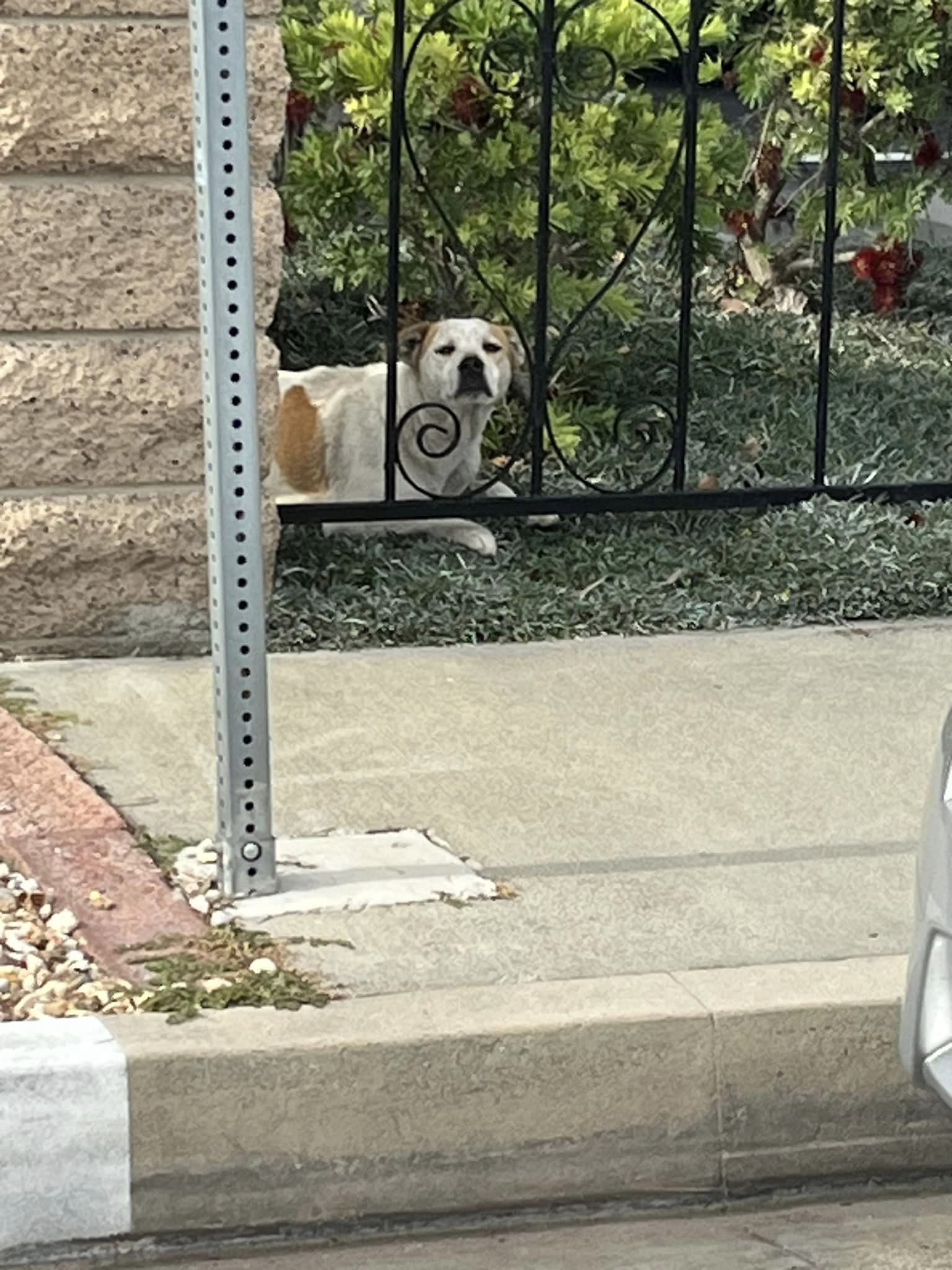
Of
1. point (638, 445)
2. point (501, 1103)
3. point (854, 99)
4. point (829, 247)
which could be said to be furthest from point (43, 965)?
point (854, 99)

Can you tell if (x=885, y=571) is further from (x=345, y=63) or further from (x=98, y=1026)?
(x=98, y=1026)

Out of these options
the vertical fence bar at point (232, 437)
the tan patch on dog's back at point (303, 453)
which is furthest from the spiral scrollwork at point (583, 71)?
the vertical fence bar at point (232, 437)

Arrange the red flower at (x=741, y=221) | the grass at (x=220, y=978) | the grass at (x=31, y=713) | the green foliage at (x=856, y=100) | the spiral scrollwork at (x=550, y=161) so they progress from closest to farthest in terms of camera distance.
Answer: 1. the grass at (x=220, y=978)
2. the grass at (x=31, y=713)
3. the spiral scrollwork at (x=550, y=161)
4. the green foliage at (x=856, y=100)
5. the red flower at (x=741, y=221)

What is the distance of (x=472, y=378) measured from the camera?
229 inches

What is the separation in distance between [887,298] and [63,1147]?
6.02 meters

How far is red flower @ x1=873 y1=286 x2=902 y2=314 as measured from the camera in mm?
8469

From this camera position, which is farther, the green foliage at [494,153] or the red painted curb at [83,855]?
the green foliage at [494,153]

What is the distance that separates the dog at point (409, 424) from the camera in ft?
19.1

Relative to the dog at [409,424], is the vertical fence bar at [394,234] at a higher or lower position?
higher

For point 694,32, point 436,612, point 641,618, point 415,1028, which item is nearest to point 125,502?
point 436,612

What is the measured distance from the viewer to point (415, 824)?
4.11 meters

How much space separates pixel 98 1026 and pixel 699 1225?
84 centimetres

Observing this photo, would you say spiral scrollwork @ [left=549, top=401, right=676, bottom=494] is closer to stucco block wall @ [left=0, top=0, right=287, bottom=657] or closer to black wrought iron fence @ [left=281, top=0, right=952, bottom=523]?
black wrought iron fence @ [left=281, top=0, right=952, bottom=523]

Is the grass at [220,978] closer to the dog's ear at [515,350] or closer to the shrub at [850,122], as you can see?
the dog's ear at [515,350]
